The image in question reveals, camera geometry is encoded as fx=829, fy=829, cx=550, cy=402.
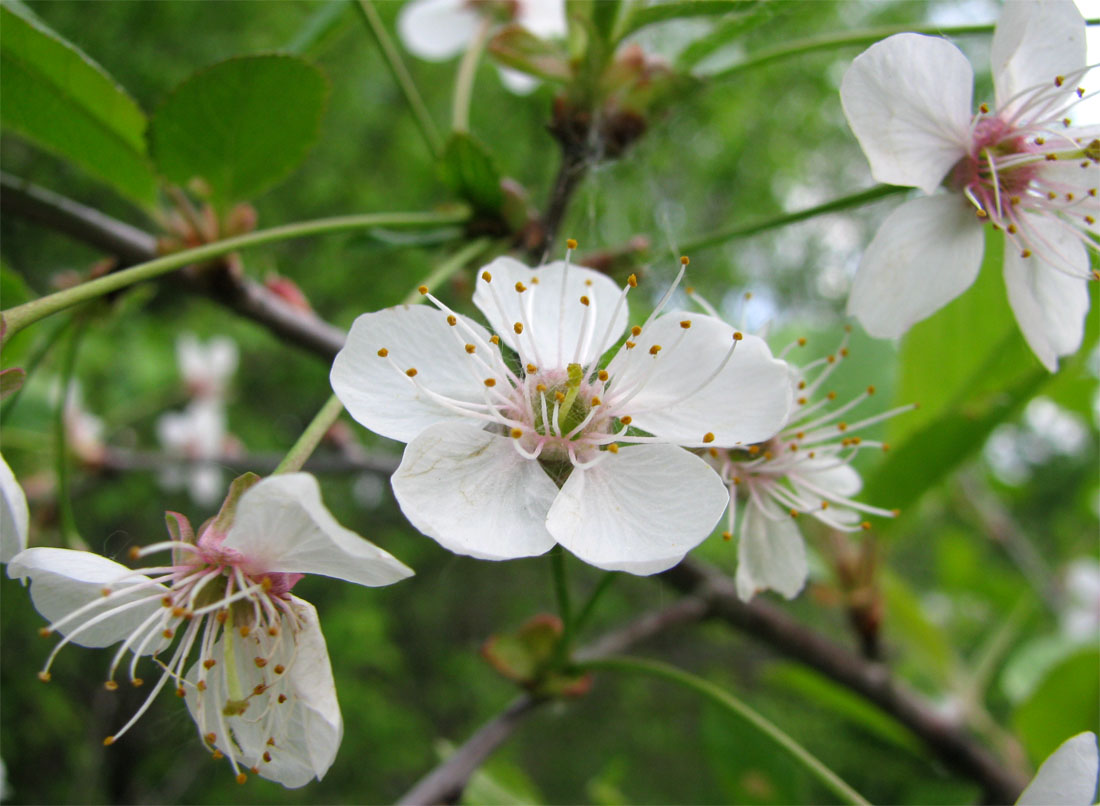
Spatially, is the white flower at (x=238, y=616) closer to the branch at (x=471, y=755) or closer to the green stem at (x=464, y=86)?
the branch at (x=471, y=755)

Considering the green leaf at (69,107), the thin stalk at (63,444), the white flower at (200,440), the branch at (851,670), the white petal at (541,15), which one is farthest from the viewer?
the white flower at (200,440)

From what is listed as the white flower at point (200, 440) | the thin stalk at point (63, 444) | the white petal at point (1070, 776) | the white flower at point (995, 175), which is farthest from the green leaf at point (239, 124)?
the white flower at point (200, 440)

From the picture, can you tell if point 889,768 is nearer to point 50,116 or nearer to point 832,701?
point 832,701

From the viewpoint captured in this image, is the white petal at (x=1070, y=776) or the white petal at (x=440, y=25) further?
the white petal at (x=440, y=25)

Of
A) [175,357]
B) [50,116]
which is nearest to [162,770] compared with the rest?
[175,357]

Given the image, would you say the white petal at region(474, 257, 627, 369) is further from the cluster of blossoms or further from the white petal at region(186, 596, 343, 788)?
the cluster of blossoms

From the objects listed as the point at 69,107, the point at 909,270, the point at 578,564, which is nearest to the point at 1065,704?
the point at 578,564

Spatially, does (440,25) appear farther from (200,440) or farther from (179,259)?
(200,440)

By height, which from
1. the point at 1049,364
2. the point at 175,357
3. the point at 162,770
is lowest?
the point at 162,770

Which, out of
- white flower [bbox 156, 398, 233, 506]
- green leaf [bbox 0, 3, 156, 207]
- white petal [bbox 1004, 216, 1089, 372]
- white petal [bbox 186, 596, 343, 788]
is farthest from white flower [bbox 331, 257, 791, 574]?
white flower [bbox 156, 398, 233, 506]
